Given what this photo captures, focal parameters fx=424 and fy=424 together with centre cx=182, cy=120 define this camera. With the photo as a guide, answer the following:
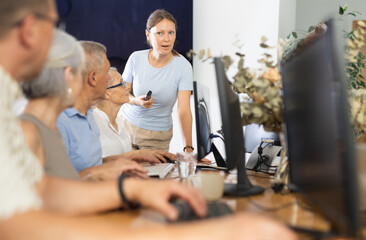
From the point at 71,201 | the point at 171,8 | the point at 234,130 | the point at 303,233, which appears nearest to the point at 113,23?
→ the point at 171,8

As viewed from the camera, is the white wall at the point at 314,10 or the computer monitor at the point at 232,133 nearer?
the computer monitor at the point at 232,133

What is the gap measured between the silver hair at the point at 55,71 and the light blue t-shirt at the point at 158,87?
169 centimetres

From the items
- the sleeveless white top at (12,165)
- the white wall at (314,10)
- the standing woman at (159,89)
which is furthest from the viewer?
the white wall at (314,10)

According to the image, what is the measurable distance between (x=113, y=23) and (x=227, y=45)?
1.10 meters

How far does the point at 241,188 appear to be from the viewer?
56.9 inches

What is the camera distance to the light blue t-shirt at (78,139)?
5.53 feet

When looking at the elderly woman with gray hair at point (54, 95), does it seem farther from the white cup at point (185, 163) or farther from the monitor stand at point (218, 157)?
the monitor stand at point (218, 157)

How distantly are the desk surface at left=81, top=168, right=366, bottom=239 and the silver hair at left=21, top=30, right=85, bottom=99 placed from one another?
43 centimetres

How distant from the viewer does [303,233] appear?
0.93m

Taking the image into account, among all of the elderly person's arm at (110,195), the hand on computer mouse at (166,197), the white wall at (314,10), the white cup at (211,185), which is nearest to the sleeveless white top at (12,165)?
the elderly person's arm at (110,195)

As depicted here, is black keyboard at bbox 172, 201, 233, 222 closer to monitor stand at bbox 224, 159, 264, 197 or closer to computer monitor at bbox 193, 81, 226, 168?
monitor stand at bbox 224, 159, 264, 197

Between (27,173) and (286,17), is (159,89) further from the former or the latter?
(27,173)

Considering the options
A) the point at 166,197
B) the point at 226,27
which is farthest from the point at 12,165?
the point at 226,27

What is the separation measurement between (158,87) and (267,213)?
78.1 inches
